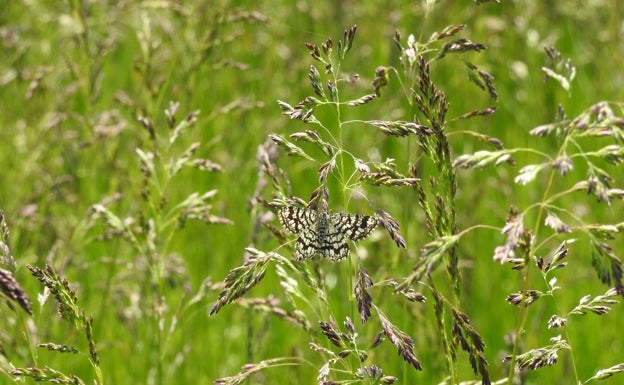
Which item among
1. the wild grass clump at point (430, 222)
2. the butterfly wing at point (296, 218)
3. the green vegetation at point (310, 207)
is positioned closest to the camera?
the wild grass clump at point (430, 222)

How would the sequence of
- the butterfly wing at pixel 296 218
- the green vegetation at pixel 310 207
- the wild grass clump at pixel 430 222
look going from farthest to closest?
the butterfly wing at pixel 296 218 → the green vegetation at pixel 310 207 → the wild grass clump at pixel 430 222

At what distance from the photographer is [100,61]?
12.0ft

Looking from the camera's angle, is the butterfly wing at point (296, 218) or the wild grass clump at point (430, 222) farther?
the butterfly wing at point (296, 218)

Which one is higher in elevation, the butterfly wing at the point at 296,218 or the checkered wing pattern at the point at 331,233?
the butterfly wing at the point at 296,218

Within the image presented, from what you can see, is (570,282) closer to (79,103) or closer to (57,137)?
(57,137)

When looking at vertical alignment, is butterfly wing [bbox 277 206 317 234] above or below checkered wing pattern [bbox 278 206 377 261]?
above

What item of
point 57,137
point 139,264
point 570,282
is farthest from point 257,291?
point 570,282

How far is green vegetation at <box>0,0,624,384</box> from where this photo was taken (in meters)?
1.64

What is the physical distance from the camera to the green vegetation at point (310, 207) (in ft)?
5.38

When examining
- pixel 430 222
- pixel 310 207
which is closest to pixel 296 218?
pixel 310 207

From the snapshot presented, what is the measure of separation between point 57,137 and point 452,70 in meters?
2.78

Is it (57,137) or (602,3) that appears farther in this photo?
(602,3)

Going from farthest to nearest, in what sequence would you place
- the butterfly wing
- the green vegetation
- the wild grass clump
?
the butterfly wing
the green vegetation
the wild grass clump

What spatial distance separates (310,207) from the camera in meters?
1.69
